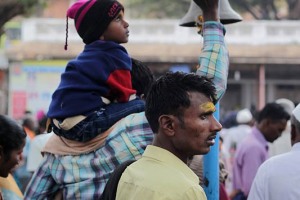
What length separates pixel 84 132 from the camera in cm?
329

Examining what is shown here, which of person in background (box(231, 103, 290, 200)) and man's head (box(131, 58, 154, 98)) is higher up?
man's head (box(131, 58, 154, 98))

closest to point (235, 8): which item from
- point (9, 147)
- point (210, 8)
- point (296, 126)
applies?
point (296, 126)

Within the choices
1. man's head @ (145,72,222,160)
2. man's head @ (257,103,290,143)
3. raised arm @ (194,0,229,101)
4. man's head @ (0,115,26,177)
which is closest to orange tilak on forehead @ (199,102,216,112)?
man's head @ (145,72,222,160)

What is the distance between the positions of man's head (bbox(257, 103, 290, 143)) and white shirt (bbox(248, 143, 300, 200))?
346 cm

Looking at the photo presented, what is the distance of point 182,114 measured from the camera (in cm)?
257

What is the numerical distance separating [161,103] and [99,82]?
780 mm

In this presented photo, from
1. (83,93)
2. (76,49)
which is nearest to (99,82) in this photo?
(83,93)

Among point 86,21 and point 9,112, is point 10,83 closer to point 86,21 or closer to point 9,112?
point 9,112

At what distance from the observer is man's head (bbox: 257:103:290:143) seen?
7449 millimetres

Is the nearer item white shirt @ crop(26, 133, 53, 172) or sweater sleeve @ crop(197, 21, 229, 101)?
sweater sleeve @ crop(197, 21, 229, 101)

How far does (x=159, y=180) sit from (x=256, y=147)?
4.86 meters

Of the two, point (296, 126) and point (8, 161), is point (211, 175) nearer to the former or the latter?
point (296, 126)

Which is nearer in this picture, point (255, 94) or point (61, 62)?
point (61, 62)

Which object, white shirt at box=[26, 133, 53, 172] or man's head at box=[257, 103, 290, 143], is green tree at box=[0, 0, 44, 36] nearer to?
white shirt at box=[26, 133, 53, 172]
